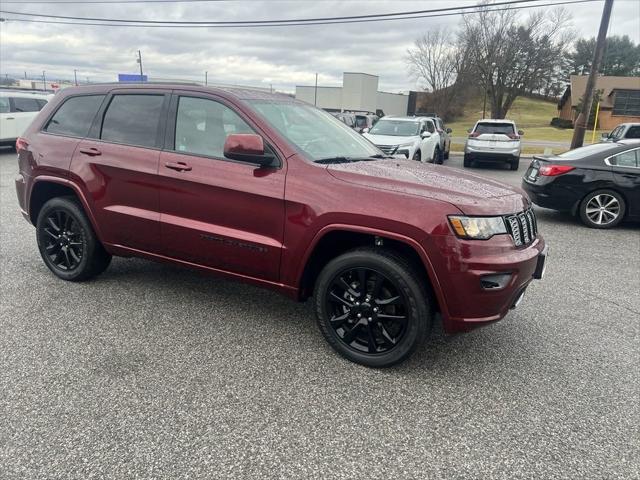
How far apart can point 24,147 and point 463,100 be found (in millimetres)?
54136

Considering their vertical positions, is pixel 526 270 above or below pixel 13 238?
above

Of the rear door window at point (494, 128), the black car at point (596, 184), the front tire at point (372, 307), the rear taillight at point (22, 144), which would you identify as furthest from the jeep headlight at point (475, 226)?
the rear door window at point (494, 128)

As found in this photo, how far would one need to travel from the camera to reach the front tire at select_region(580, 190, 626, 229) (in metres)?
7.62

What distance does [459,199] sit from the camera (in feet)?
9.65

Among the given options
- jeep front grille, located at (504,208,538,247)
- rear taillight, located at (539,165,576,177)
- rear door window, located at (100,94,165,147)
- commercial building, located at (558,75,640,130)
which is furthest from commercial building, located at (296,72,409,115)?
jeep front grille, located at (504,208,538,247)

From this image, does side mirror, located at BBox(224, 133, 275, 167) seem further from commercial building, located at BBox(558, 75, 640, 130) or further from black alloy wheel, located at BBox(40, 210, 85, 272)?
commercial building, located at BBox(558, 75, 640, 130)

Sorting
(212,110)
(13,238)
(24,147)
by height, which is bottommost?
(13,238)

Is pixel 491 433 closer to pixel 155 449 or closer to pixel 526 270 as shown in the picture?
pixel 526 270

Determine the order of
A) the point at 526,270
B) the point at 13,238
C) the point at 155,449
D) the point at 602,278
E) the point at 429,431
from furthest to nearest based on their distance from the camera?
1. the point at 13,238
2. the point at 602,278
3. the point at 526,270
4. the point at 429,431
5. the point at 155,449

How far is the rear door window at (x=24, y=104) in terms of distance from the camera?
15656mm

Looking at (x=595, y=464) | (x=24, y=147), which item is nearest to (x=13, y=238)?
(x=24, y=147)

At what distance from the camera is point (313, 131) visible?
12.9 feet

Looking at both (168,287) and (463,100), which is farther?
(463,100)

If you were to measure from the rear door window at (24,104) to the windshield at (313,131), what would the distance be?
1519 cm
